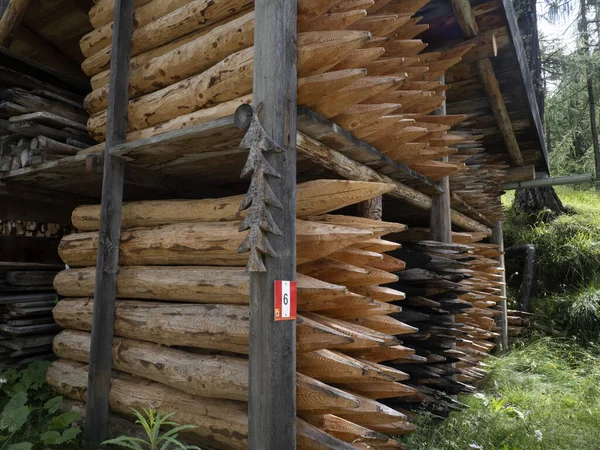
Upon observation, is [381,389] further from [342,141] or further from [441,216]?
[441,216]

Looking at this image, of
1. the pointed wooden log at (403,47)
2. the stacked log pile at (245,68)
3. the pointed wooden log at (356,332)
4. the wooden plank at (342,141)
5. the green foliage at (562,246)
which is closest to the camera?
the stacked log pile at (245,68)

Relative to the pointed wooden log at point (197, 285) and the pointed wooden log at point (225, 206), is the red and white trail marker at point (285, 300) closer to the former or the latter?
the pointed wooden log at point (197, 285)

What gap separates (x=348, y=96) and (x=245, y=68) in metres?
0.76

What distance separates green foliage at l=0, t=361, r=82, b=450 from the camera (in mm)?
3439

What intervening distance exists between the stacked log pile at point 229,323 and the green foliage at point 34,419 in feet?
0.90

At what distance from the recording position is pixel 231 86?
3.04 meters

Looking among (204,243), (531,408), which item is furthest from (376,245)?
(531,408)

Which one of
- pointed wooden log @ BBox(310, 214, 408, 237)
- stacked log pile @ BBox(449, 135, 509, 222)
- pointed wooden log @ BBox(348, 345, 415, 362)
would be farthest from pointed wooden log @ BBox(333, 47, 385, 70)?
stacked log pile @ BBox(449, 135, 509, 222)

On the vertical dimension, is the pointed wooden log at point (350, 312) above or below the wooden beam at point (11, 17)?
below

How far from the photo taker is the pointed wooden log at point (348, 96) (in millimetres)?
2924

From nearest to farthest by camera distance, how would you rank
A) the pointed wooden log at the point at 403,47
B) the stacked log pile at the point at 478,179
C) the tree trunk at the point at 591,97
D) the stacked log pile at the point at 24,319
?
the pointed wooden log at the point at 403,47 → the stacked log pile at the point at 24,319 → the stacked log pile at the point at 478,179 → the tree trunk at the point at 591,97

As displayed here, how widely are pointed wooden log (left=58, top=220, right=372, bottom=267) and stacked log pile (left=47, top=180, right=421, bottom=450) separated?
0.01 meters

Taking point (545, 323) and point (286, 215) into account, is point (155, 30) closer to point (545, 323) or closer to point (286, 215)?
point (286, 215)

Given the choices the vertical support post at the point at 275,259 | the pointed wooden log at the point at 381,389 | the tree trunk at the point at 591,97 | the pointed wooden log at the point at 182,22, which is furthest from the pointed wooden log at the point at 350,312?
the tree trunk at the point at 591,97
